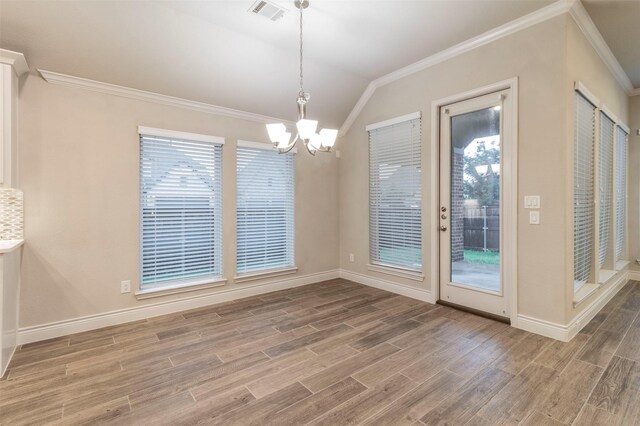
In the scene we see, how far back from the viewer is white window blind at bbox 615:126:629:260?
432cm

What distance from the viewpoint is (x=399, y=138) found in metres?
4.21

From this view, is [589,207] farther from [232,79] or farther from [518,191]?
[232,79]

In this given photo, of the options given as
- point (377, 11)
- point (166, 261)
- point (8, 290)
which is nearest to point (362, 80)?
point (377, 11)

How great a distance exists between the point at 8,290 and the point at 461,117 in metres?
4.66

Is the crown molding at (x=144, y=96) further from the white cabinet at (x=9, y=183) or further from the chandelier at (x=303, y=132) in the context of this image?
the chandelier at (x=303, y=132)

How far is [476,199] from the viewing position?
3.45 metres

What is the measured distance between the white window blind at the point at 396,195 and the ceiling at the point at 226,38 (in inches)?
37.9

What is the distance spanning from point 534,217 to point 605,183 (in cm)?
198

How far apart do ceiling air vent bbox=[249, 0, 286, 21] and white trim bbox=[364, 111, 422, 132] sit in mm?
2016

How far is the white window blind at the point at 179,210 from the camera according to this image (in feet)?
11.4

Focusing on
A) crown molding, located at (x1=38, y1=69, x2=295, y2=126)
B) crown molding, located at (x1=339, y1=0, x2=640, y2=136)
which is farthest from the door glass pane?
crown molding, located at (x1=38, y1=69, x2=295, y2=126)

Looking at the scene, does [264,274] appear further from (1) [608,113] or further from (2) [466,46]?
(1) [608,113]

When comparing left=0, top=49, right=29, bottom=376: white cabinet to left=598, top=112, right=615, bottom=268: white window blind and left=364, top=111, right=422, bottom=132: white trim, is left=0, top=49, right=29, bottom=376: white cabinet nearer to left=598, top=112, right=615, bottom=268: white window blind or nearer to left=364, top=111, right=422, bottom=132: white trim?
left=364, top=111, right=422, bottom=132: white trim

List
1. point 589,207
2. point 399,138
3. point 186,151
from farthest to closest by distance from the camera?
1. point 399,138
2. point 186,151
3. point 589,207
